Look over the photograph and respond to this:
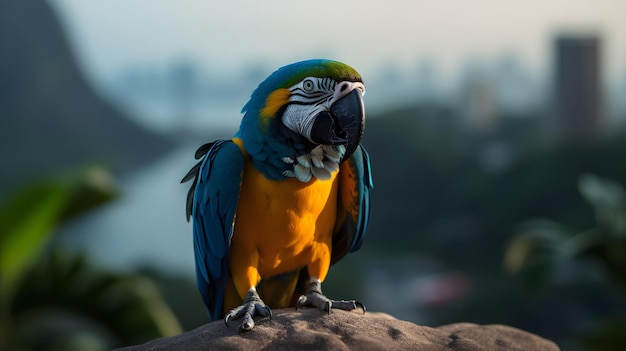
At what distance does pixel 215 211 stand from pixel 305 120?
278 mm

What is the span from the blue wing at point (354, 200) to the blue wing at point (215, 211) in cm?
25

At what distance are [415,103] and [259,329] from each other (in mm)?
4875

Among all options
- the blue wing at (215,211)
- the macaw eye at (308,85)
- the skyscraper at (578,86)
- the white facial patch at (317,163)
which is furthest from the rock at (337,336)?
the skyscraper at (578,86)

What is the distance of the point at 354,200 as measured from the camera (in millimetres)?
1511

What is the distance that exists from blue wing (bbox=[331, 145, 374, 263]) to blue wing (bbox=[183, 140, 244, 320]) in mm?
248

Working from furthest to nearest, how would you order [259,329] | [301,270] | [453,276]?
[453,276]
[301,270]
[259,329]

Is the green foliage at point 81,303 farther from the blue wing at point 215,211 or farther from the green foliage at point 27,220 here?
the blue wing at point 215,211

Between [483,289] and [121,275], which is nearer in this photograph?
[121,275]

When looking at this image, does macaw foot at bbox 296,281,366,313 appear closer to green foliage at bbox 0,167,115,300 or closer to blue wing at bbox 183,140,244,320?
blue wing at bbox 183,140,244,320

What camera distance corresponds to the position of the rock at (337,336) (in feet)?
4.09

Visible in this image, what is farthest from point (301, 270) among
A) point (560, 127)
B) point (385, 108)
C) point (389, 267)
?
point (560, 127)

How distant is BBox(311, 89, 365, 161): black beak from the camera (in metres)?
1.28

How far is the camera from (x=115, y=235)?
605cm

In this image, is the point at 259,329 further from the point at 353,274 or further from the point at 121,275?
the point at 353,274
